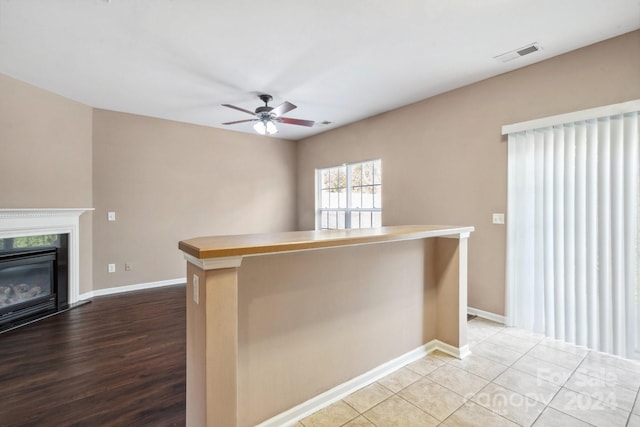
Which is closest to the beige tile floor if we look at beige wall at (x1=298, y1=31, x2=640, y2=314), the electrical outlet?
beige wall at (x1=298, y1=31, x2=640, y2=314)

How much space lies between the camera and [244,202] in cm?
557

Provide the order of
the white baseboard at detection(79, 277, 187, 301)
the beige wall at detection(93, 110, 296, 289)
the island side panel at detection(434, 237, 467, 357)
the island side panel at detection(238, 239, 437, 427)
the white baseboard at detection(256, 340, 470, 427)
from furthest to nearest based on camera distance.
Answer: the beige wall at detection(93, 110, 296, 289) → the white baseboard at detection(79, 277, 187, 301) → the island side panel at detection(434, 237, 467, 357) → the white baseboard at detection(256, 340, 470, 427) → the island side panel at detection(238, 239, 437, 427)

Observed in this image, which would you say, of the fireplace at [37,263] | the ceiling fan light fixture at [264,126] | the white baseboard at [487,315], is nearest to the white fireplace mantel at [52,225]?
the fireplace at [37,263]

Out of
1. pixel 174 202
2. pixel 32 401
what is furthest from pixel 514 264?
pixel 174 202

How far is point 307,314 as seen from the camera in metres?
1.79

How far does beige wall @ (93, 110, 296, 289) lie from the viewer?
4.28m

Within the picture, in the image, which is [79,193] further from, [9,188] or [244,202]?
Answer: [244,202]

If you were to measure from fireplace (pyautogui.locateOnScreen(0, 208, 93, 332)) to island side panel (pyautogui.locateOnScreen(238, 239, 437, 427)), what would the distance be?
333 cm

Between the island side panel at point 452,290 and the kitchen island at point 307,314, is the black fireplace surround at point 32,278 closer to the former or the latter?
the kitchen island at point 307,314

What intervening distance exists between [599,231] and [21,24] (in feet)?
16.7

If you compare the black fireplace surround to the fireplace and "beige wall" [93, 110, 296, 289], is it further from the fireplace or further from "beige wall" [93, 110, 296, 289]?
"beige wall" [93, 110, 296, 289]

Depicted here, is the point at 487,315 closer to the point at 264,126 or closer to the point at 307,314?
the point at 307,314

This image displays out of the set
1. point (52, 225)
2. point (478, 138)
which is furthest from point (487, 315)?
point (52, 225)

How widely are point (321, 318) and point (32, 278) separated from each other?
382 centimetres
